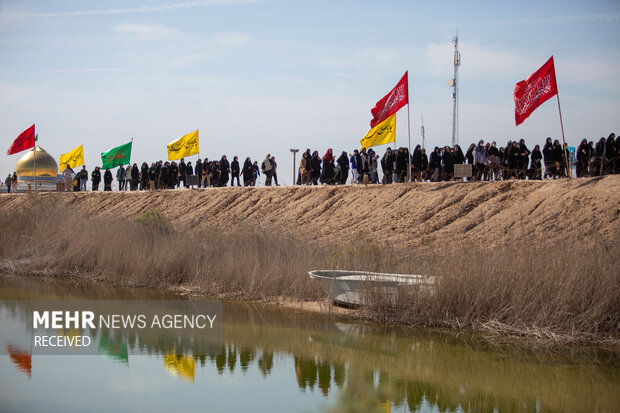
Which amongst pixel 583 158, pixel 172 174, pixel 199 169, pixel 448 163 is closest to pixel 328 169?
pixel 448 163

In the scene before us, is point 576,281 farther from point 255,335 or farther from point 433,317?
point 255,335

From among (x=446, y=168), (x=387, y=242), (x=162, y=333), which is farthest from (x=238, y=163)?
(x=162, y=333)

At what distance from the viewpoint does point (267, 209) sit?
1104 inches

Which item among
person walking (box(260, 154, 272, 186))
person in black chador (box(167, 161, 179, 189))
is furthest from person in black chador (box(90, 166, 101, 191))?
person walking (box(260, 154, 272, 186))

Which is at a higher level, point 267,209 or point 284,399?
point 267,209

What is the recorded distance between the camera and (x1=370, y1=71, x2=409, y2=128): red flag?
23141 millimetres

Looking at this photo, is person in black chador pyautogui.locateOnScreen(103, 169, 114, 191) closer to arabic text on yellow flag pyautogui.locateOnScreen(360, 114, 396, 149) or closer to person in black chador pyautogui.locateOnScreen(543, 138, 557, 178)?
arabic text on yellow flag pyautogui.locateOnScreen(360, 114, 396, 149)

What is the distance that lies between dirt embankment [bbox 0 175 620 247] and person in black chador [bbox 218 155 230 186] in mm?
4028

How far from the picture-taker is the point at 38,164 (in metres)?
55.8

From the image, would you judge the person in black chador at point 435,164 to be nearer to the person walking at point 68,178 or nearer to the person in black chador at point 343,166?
the person in black chador at point 343,166

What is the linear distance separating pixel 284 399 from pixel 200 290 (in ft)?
28.2

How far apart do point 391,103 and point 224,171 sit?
14456mm

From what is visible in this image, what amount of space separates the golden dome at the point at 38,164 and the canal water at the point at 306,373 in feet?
149

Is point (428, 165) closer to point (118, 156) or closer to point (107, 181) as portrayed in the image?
point (118, 156)
